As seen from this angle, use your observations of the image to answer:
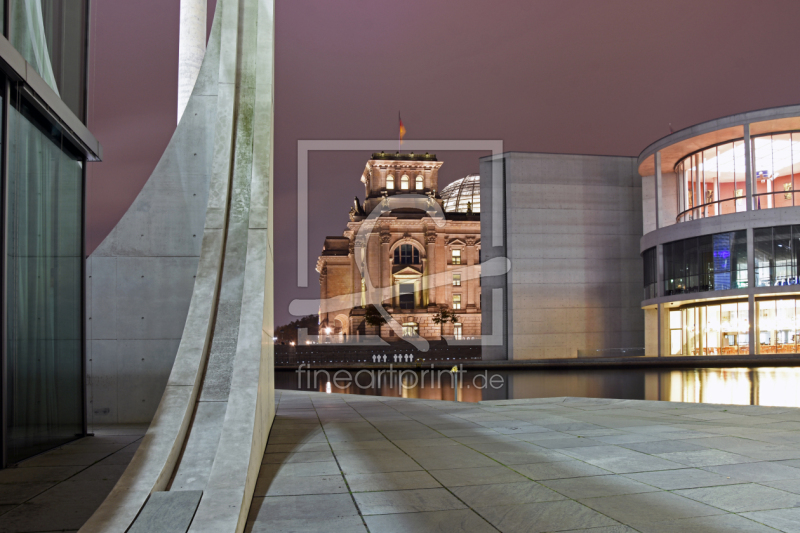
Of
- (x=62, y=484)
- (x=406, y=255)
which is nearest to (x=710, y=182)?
(x=406, y=255)

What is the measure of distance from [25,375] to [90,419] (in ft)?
11.1

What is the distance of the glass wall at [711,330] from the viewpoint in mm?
41656

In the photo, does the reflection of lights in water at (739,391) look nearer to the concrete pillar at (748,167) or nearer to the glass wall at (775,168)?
the concrete pillar at (748,167)

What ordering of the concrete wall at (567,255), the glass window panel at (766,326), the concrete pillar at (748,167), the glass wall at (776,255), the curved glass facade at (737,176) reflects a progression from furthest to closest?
the concrete wall at (567,255)
the curved glass facade at (737,176)
the concrete pillar at (748,167)
the glass window panel at (766,326)
the glass wall at (776,255)

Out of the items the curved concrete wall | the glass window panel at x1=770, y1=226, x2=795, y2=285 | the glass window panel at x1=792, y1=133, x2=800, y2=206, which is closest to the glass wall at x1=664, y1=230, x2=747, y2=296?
the glass window panel at x1=770, y1=226, x2=795, y2=285

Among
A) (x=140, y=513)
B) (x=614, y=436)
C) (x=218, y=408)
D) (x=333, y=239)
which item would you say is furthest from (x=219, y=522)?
(x=333, y=239)

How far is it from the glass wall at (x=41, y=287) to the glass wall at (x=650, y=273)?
43.3m

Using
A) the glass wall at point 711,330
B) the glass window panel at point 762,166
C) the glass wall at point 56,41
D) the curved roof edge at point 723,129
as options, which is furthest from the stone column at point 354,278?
the glass wall at point 56,41

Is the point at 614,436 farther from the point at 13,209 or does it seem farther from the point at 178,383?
the point at 13,209

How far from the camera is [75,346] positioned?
9.99 m

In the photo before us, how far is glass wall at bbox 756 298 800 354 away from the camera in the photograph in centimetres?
4041

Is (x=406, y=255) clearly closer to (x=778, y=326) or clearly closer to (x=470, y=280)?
(x=470, y=280)

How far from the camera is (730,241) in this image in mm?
41625

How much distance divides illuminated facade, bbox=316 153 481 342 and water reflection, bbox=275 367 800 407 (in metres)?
45.3
